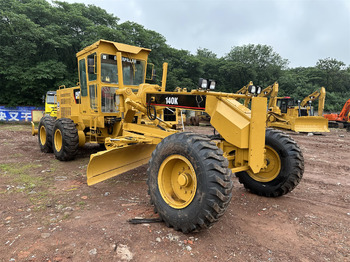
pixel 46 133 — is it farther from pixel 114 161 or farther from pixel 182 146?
pixel 182 146

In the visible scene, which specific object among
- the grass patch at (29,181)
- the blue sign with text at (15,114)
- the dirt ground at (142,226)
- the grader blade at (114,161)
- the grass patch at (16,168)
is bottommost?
the dirt ground at (142,226)

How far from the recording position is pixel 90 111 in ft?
21.7

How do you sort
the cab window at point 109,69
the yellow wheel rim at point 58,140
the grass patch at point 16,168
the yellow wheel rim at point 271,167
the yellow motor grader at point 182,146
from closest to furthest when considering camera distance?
the yellow motor grader at point 182,146 → the yellow wheel rim at point 271,167 → the grass patch at point 16,168 → the cab window at point 109,69 → the yellow wheel rim at point 58,140

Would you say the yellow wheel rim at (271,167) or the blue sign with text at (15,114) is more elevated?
the blue sign with text at (15,114)

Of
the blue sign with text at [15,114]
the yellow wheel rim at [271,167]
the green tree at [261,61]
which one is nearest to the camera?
the yellow wheel rim at [271,167]

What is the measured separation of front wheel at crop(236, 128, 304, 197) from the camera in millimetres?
3896

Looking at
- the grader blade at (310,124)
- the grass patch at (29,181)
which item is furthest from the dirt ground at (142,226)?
the grader blade at (310,124)

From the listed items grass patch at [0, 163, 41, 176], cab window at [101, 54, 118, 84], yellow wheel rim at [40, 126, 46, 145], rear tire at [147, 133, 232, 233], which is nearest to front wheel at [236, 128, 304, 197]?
rear tire at [147, 133, 232, 233]

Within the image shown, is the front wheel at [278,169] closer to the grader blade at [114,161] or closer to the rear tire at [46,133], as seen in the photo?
the grader blade at [114,161]

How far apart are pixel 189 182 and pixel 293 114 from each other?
15.7 meters

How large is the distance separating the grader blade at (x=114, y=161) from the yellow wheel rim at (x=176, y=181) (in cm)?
144

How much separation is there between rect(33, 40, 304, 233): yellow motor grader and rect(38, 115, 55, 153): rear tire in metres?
1.06

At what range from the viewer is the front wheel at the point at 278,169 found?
3.90 metres

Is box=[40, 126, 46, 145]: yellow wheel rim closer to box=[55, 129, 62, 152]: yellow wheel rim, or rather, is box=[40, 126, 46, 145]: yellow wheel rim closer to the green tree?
box=[55, 129, 62, 152]: yellow wheel rim
